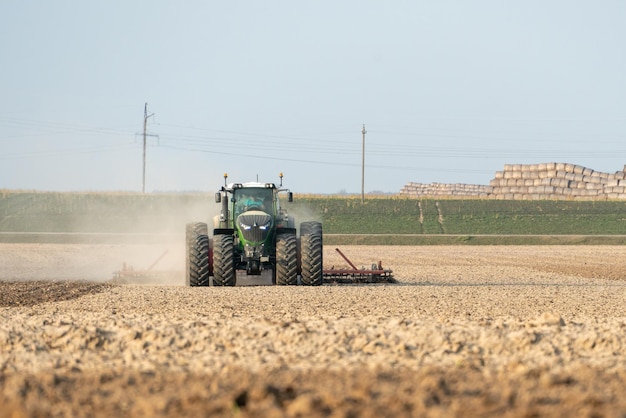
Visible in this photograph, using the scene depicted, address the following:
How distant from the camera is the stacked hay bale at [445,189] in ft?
280

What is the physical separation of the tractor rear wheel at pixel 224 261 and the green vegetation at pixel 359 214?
29349mm

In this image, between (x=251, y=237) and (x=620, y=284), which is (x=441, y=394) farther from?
(x=620, y=284)

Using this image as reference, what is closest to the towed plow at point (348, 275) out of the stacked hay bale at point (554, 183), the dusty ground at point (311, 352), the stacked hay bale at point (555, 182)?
the dusty ground at point (311, 352)

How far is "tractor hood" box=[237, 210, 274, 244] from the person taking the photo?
22703mm

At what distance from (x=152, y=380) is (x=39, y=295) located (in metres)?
12.4

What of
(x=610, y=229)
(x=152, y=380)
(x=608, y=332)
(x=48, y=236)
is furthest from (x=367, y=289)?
(x=610, y=229)

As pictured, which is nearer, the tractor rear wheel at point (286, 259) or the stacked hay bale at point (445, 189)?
the tractor rear wheel at point (286, 259)

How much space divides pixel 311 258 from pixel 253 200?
197cm

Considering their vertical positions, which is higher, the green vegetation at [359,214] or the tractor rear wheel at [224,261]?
the green vegetation at [359,214]

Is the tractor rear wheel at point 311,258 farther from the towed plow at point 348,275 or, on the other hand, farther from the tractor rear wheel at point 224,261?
the tractor rear wheel at point 224,261

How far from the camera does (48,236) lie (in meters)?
46.6

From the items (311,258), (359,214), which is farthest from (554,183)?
(311,258)

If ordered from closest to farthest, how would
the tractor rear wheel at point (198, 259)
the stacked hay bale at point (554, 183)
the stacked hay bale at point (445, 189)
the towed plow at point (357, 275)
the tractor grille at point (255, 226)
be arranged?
the tractor grille at point (255, 226), the tractor rear wheel at point (198, 259), the towed plow at point (357, 275), the stacked hay bale at point (554, 183), the stacked hay bale at point (445, 189)

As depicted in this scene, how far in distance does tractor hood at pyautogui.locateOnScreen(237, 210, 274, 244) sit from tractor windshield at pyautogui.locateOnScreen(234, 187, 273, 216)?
400 mm
